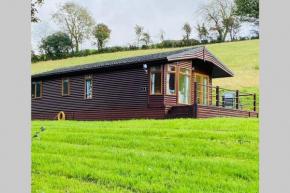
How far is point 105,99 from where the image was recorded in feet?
46.5

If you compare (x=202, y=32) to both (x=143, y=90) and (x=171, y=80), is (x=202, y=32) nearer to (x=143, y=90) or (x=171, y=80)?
(x=171, y=80)

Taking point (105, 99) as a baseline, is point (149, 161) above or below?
below

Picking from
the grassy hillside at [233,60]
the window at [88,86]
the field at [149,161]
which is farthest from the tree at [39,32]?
the field at [149,161]

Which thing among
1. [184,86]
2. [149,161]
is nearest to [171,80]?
[184,86]

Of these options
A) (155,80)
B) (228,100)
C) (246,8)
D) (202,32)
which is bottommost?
(228,100)

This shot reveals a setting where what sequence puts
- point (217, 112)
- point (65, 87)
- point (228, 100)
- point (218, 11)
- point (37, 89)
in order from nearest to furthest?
point (217, 112) → point (228, 100) → point (65, 87) → point (37, 89) → point (218, 11)

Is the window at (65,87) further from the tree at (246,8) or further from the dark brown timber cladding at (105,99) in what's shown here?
the tree at (246,8)

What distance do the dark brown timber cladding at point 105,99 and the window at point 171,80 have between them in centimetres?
74

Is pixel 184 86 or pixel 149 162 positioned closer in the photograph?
pixel 149 162

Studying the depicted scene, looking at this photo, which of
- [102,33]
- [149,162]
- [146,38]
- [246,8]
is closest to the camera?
[149,162]

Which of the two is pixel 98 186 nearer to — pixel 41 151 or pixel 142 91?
pixel 41 151

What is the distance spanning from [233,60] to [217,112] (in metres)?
17.9

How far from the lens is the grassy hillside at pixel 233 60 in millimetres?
23500
